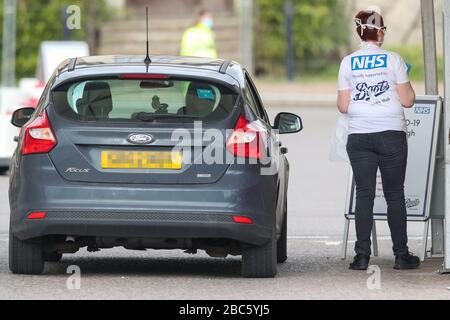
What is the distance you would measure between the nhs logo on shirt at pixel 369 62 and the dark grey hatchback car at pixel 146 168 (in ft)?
3.02

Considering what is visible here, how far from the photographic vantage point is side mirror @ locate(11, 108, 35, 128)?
1066 centimetres

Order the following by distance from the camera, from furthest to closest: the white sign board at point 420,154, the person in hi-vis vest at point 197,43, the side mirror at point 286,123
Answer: the person in hi-vis vest at point 197,43
the white sign board at point 420,154
the side mirror at point 286,123

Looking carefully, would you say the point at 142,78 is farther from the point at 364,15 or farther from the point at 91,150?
the point at 364,15

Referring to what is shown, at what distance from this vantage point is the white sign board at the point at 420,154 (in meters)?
11.3

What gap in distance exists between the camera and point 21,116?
10.8 meters

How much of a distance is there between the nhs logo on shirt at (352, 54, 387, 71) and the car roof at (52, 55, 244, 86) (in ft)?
2.60

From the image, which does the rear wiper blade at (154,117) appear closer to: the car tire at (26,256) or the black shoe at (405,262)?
the car tire at (26,256)

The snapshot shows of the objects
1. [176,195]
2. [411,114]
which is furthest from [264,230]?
[411,114]

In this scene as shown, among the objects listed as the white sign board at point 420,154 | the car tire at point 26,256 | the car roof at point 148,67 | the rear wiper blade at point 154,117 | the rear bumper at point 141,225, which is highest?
the car roof at point 148,67

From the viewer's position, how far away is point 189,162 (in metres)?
9.51

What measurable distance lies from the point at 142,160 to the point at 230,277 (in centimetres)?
108

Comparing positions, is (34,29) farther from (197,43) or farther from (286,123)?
(286,123)

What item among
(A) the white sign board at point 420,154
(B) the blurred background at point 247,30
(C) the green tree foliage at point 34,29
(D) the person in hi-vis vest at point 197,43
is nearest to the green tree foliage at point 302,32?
(B) the blurred background at point 247,30

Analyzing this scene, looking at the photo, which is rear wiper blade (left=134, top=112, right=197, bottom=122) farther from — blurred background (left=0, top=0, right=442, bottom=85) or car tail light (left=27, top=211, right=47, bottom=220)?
blurred background (left=0, top=0, right=442, bottom=85)
